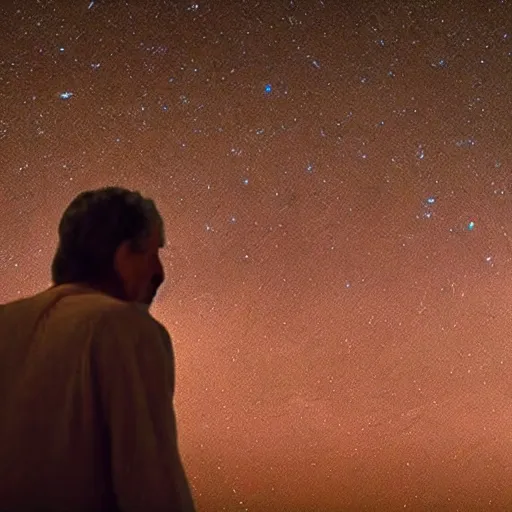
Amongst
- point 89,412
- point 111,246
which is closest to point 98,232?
point 111,246

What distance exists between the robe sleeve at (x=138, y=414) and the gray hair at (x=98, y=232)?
0.09 metres

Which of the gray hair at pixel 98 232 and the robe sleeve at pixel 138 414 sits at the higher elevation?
the gray hair at pixel 98 232

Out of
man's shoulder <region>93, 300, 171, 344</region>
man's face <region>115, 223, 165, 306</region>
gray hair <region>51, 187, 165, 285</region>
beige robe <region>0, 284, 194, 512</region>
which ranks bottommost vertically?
beige robe <region>0, 284, 194, 512</region>

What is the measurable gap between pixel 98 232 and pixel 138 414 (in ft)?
0.63

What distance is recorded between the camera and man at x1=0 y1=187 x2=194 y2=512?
0.78 meters

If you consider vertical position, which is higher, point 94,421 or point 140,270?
point 140,270

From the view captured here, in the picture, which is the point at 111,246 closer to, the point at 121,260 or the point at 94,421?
the point at 121,260

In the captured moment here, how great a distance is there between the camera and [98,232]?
2.88 feet

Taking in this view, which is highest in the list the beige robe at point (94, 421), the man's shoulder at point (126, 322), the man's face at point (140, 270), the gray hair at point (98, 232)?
the gray hair at point (98, 232)

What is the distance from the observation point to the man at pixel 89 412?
0.78m

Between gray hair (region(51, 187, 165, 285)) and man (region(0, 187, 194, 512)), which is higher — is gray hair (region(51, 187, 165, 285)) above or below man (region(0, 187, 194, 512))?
above

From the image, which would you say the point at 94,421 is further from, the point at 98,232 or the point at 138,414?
the point at 98,232

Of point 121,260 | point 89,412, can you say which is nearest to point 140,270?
point 121,260

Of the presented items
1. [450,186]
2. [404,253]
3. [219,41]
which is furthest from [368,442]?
[219,41]
